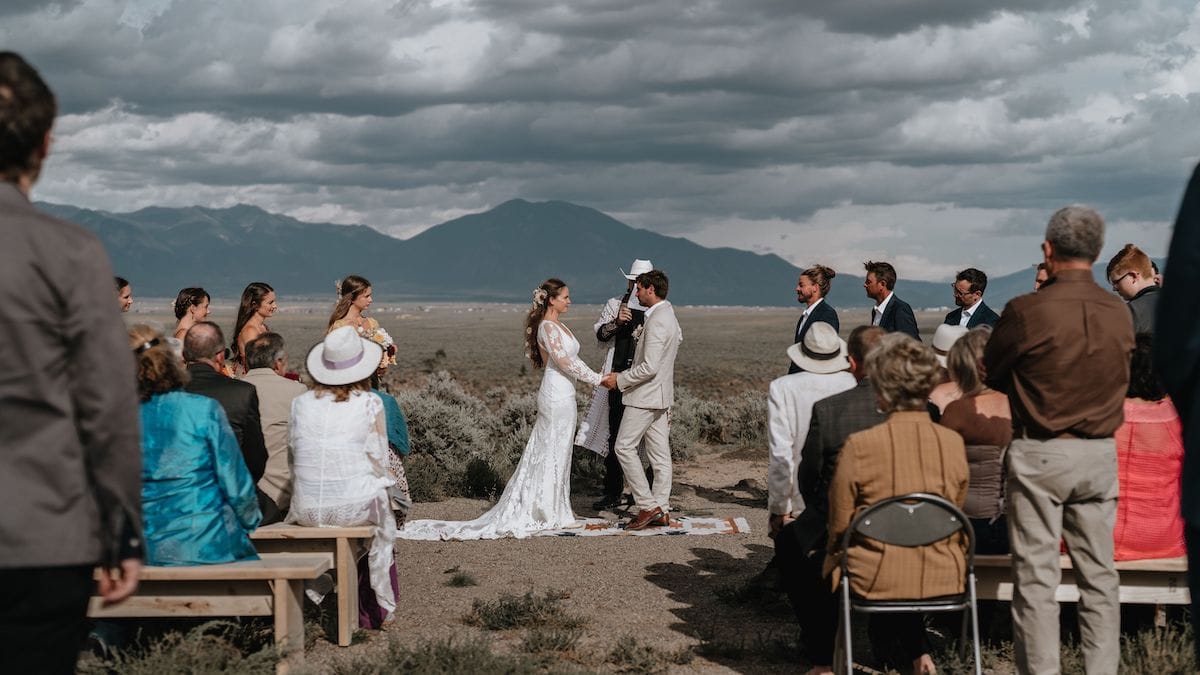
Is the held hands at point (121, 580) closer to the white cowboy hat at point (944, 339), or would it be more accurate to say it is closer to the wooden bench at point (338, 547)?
the wooden bench at point (338, 547)

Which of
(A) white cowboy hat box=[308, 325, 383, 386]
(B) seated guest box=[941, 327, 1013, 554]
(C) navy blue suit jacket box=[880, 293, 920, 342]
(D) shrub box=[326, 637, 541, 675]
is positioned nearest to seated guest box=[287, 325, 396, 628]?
(A) white cowboy hat box=[308, 325, 383, 386]

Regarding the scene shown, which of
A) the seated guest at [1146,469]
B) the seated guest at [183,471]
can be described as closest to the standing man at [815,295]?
the seated guest at [1146,469]

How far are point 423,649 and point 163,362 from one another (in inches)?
68.1

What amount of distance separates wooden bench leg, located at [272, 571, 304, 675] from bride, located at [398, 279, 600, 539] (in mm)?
3738

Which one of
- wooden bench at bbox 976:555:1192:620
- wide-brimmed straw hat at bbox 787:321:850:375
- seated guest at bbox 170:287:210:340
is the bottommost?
wooden bench at bbox 976:555:1192:620

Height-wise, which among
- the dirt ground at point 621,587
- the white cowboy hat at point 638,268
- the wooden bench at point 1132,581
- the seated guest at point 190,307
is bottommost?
the dirt ground at point 621,587

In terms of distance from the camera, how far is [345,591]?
5.91 meters

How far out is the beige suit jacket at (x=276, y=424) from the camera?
6.71 m

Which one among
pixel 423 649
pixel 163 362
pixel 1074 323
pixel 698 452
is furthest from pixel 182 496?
pixel 698 452

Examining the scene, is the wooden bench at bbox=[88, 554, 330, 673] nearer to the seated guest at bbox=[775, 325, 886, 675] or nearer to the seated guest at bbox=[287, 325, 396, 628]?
the seated guest at bbox=[287, 325, 396, 628]

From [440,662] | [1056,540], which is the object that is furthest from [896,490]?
[440,662]

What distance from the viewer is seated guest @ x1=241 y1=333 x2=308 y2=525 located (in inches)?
265

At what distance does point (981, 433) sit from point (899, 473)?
41.1 inches

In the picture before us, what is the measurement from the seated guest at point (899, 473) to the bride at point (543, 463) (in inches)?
182
